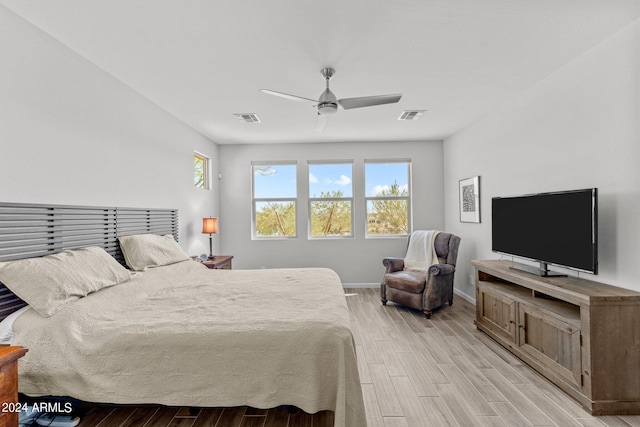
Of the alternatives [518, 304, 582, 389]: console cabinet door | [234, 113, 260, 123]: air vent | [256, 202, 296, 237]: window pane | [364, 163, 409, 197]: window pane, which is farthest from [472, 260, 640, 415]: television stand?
[256, 202, 296, 237]: window pane

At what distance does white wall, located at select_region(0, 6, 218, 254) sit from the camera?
194cm

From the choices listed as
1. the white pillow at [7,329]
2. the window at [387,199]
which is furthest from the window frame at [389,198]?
the white pillow at [7,329]

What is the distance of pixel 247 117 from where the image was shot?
13.0 ft

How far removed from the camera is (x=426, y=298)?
151 inches

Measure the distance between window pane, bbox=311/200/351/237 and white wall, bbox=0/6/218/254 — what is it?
251 cm

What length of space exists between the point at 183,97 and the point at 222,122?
2.92 ft

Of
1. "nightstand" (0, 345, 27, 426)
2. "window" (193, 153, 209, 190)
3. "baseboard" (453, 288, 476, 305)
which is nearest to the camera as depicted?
"nightstand" (0, 345, 27, 426)

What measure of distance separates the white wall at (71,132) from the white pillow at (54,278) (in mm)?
465

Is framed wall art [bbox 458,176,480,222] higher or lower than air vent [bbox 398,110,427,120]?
lower

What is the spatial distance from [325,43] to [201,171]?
3425 millimetres

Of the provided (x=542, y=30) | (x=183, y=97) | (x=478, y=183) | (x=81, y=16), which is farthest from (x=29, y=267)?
Answer: (x=478, y=183)

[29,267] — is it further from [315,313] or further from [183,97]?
[183,97]

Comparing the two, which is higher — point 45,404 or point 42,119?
point 42,119

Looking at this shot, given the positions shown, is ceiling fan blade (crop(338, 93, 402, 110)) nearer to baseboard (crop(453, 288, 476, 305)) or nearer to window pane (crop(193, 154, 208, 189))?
window pane (crop(193, 154, 208, 189))
